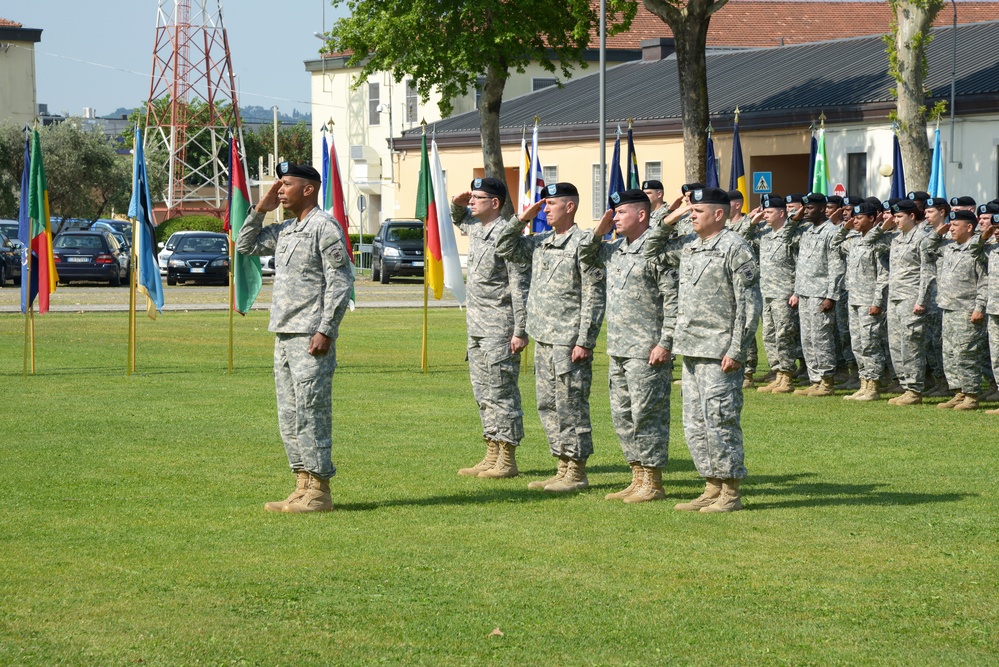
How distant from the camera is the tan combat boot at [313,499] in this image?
31.1 feet

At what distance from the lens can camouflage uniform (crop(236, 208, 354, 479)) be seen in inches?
369

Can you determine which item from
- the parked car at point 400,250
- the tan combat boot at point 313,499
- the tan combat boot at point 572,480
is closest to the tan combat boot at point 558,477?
the tan combat boot at point 572,480

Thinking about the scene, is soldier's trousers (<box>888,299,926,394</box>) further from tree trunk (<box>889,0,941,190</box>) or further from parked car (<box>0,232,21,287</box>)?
parked car (<box>0,232,21,287</box>)

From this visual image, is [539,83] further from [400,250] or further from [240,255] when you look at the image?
[240,255]

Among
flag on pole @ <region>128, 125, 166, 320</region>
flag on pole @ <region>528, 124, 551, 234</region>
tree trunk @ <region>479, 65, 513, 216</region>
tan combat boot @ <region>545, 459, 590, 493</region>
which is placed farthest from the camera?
tree trunk @ <region>479, 65, 513, 216</region>

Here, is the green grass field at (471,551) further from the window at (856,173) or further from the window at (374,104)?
the window at (374,104)

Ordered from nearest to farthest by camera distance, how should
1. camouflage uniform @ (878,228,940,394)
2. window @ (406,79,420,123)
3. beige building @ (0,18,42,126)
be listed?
camouflage uniform @ (878,228,940,394)
window @ (406,79,420,123)
beige building @ (0,18,42,126)

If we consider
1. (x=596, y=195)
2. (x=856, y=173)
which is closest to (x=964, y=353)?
(x=856, y=173)

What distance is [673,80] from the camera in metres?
47.6

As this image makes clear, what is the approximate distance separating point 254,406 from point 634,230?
6.75 meters


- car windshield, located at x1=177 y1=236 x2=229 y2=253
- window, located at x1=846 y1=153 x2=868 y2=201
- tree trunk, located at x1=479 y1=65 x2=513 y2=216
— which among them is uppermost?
tree trunk, located at x1=479 y1=65 x2=513 y2=216

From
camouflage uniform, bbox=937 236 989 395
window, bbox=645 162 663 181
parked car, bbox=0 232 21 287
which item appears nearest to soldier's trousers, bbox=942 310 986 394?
→ camouflage uniform, bbox=937 236 989 395

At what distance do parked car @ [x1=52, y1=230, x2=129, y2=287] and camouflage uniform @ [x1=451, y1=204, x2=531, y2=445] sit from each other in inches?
1225

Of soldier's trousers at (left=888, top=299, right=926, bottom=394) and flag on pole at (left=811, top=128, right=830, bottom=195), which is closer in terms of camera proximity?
soldier's trousers at (left=888, top=299, right=926, bottom=394)
